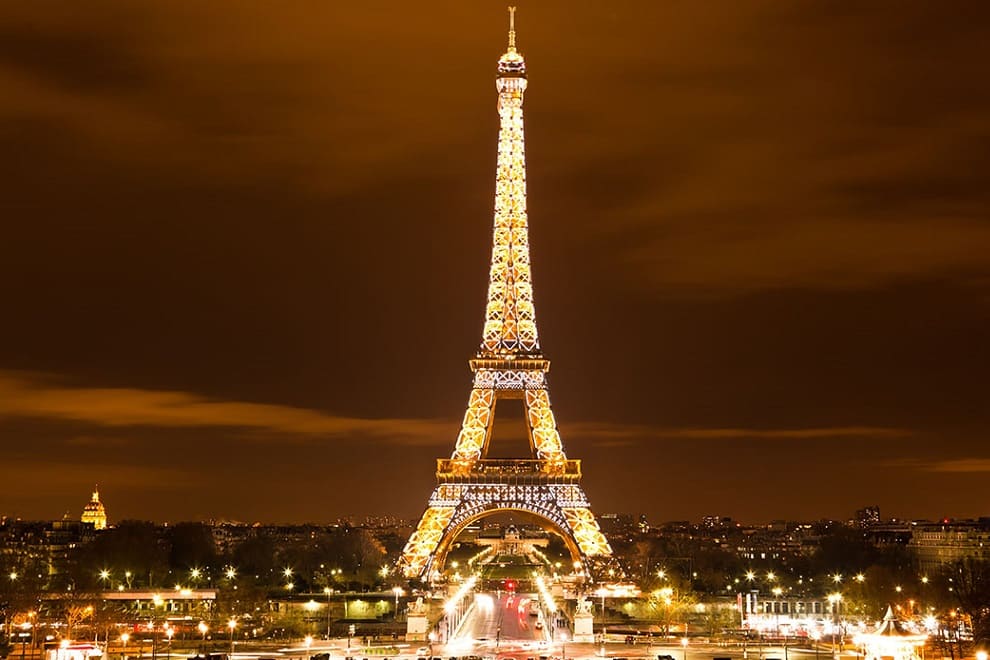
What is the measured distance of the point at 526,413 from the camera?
110875mm

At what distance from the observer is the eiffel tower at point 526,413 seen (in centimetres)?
11006

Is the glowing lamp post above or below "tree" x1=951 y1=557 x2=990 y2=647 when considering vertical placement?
above

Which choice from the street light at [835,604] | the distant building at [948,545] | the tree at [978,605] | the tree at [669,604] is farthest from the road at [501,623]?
the distant building at [948,545]

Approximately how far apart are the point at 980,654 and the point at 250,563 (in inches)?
3840

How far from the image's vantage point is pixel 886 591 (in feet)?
327

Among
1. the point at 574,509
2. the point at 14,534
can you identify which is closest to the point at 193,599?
the point at 574,509

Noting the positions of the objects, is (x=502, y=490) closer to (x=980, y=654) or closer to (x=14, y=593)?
(x=14, y=593)

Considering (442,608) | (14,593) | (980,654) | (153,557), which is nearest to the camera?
(980,654)

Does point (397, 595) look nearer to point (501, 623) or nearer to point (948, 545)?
point (501, 623)

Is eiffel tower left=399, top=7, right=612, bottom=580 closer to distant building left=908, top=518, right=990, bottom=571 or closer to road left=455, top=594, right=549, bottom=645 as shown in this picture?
road left=455, top=594, right=549, bottom=645

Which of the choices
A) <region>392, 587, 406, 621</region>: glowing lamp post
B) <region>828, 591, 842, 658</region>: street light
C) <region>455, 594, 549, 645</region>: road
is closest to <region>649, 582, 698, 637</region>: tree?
<region>455, 594, 549, 645</region>: road

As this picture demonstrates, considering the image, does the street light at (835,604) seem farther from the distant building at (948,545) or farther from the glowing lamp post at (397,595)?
the distant building at (948,545)

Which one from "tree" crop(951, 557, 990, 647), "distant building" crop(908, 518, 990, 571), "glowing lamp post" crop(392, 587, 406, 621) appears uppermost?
"distant building" crop(908, 518, 990, 571)

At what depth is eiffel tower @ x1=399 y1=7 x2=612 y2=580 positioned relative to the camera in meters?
110
